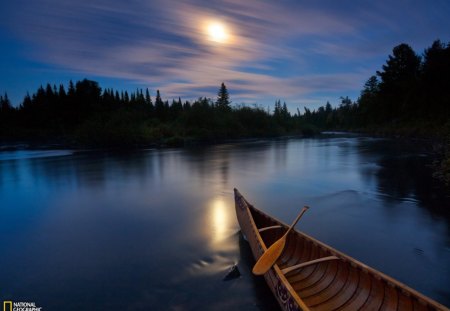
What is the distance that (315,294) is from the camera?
445 centimetres

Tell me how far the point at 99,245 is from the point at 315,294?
6.10 m

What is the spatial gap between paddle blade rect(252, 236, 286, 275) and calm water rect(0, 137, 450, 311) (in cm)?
74

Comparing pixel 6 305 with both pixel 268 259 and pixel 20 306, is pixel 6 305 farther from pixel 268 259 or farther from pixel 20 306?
pixel 268 259

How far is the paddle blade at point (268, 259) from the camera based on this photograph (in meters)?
4.63

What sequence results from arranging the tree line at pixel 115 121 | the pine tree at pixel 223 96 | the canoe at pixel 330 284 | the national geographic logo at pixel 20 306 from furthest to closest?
the pine tree at pixel 223 96
the tree line at pixel 115 121
the national geographic logo at pixel 20 306
the canoe at pixel 330 284

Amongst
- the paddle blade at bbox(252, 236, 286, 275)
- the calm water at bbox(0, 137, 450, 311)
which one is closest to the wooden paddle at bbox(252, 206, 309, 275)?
the paddle blade at bbox(252, 236, 286, 275)

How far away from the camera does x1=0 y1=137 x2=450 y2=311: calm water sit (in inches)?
214

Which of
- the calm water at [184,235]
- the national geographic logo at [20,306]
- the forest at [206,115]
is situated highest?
the forest at [206,115]

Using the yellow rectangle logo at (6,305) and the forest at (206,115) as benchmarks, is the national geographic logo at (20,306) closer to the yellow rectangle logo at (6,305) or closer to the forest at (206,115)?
the yellow rectangle logo at (6,305)

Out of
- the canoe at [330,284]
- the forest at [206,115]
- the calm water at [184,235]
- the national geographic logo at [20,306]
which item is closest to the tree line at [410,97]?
the forest at [206,115]

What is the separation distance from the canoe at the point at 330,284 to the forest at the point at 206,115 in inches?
1389

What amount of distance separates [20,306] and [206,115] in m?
57.6

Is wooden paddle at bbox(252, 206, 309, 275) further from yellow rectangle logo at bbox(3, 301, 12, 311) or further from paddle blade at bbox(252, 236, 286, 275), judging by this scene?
yellow rectangle logo at bbox(3, 301, 12, 311)

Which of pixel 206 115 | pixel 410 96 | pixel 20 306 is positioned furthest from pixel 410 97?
pixel 20 306
